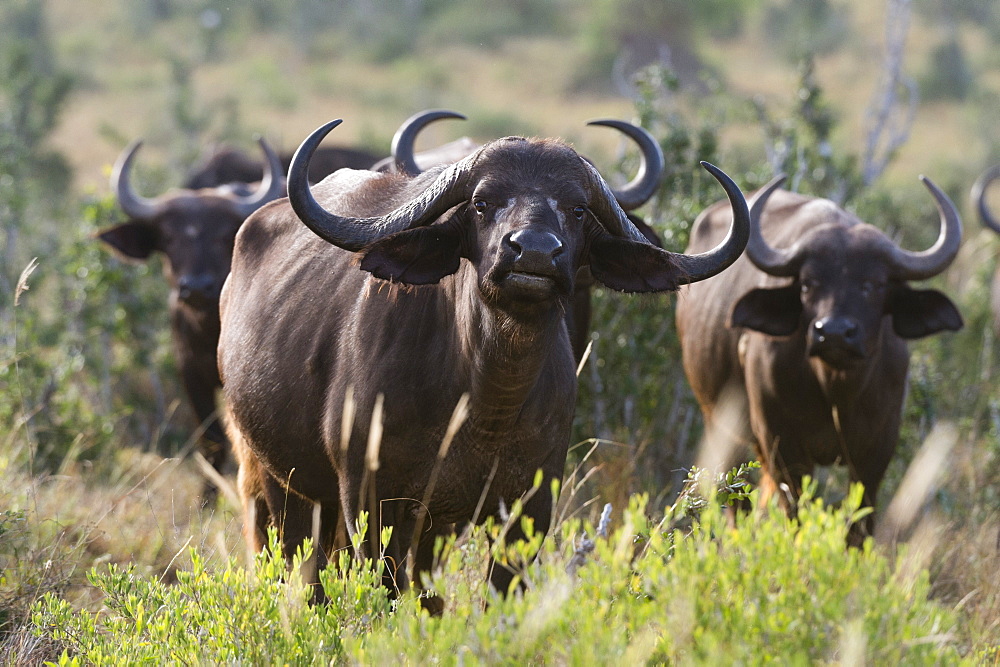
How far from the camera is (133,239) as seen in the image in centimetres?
870

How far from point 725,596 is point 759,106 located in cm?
711

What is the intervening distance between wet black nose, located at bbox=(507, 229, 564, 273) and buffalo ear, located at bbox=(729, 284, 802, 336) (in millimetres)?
2796

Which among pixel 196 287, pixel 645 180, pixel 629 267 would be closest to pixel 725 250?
pixel 629 267

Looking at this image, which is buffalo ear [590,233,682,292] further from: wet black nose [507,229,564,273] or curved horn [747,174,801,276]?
curved horn [747,174,801,276]

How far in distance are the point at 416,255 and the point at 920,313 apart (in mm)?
3181

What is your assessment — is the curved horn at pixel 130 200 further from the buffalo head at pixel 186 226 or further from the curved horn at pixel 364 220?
the curved horn at pixel 364 220

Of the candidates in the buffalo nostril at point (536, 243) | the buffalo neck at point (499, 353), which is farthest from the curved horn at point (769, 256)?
the buffalo nostril at point (536, 243)

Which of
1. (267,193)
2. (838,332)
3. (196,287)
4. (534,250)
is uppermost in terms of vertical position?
(534,250)

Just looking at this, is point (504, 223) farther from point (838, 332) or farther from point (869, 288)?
point (869, 288)

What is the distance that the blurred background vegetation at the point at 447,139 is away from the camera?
6.75m

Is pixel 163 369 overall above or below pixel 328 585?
below

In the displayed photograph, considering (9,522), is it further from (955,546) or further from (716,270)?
(955,546)

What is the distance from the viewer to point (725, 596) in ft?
9.18

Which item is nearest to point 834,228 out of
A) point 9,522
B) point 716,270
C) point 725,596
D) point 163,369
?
point 716,270
